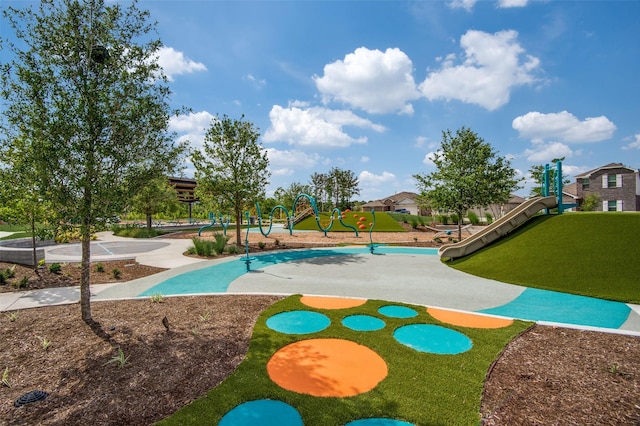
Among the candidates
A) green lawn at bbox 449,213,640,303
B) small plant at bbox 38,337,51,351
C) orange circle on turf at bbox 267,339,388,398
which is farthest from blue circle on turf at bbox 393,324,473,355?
small plant at bbox 38,337,51,351

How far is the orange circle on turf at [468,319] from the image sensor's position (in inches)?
256

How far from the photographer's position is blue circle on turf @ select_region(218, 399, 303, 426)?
3.57 m

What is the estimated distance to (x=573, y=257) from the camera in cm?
1028

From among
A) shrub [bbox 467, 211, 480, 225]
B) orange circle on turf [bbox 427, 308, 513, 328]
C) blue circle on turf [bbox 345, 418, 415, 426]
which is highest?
shrub [bbox 467, 211, 480, 225]

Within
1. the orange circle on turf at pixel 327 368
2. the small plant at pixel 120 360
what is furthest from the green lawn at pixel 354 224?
the small plant at pixel 120 360

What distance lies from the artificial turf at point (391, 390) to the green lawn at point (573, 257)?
5275 mm

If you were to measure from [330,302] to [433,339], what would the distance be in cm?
316

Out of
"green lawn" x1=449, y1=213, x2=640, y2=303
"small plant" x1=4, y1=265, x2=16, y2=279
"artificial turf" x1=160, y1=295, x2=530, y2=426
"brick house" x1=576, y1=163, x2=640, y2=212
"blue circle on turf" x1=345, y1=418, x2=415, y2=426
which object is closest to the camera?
"blue circle on turf" x1=345, y1=418, x2=415, y2=426

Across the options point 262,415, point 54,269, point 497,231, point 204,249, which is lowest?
point 262,415

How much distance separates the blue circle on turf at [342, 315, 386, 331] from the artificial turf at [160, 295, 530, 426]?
42 centimetres

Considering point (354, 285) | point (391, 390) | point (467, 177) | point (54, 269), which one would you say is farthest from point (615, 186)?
point (54, 269)

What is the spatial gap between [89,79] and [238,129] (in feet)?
41.8

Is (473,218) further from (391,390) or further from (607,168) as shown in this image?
(391,390)

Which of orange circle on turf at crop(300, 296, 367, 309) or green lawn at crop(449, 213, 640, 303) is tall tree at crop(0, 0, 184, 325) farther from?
green lawn at crop(449, 213, 640, 303)
